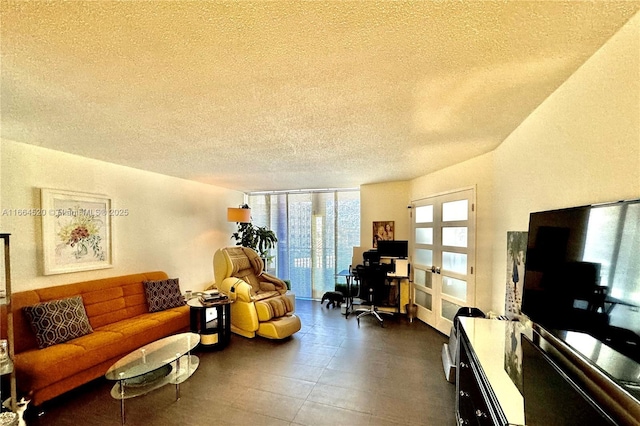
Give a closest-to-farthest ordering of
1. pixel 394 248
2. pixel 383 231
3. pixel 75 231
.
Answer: pixel 75 231
pixel 394 248
pixel 383 231

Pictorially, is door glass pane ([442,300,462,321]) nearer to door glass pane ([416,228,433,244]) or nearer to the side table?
door glass pane ([416,228,433,244])

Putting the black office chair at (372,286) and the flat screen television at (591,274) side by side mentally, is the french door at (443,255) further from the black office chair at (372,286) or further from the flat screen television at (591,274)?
the flat screen television at (591,274)

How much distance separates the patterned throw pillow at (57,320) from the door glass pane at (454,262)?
4.54m

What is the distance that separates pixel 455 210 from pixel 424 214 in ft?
2.59

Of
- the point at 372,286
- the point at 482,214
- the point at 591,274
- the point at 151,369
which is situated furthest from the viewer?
the point at 372,286

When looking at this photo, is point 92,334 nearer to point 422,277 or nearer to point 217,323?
point 217,323

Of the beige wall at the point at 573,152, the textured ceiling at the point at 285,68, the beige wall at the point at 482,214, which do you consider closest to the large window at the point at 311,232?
the beige wall at the point at 482,214

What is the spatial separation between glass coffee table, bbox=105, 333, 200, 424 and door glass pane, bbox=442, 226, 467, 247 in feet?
11.7

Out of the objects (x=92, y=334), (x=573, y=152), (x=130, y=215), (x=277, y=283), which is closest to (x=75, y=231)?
(x=130, y=215)

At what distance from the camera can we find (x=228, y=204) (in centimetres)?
600

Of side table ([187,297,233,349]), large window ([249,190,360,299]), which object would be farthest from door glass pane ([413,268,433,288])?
side table ([187,297,233,349])

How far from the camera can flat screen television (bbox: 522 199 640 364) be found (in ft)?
2.96

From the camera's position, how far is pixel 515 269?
7.67 ft

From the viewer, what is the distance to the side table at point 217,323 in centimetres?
354
